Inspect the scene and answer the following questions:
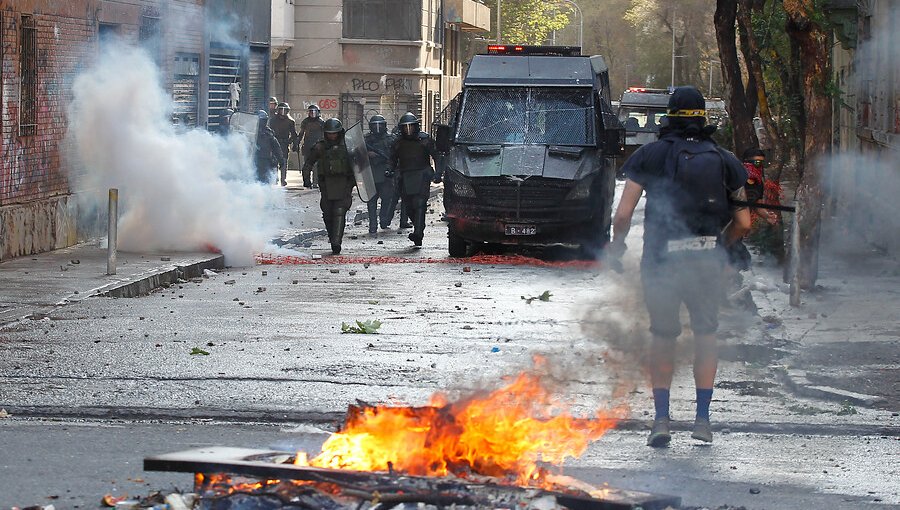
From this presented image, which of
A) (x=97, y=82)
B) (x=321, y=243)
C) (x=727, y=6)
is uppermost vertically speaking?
(x=727, y=6)

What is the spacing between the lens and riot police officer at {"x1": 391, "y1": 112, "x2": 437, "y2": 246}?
19.9m

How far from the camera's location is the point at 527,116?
731 inches

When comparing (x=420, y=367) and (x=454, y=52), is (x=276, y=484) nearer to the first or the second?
(x=420, y=367)

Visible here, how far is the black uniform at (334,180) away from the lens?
18172mm

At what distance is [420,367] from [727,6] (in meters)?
19.6

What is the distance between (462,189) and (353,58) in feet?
98.1

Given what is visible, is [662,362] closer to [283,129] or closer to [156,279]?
[156,279]

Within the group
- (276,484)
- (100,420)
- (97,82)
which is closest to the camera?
(276,484)

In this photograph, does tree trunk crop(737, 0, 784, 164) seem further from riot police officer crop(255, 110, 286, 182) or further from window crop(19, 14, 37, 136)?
window crop(19, 14, 37, 136)

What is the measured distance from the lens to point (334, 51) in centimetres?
4656

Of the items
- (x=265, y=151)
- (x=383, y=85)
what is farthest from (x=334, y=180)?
(x=383, y=85)

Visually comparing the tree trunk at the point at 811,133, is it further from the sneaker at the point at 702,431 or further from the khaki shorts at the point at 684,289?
the sneaker at the point at 702,431

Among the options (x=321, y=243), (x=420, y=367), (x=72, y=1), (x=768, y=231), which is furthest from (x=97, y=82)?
(x=420, y=367)


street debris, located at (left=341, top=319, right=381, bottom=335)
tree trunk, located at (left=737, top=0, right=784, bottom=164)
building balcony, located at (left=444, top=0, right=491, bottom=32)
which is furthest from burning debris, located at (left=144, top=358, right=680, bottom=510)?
building balcony, located at (left=444, top=0, right=491, bottom=32)
